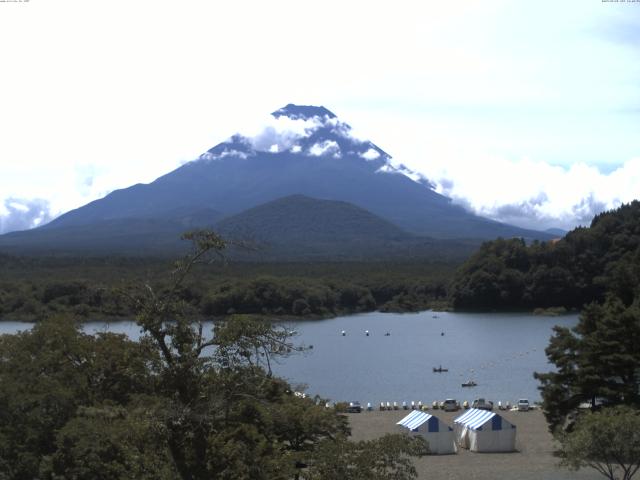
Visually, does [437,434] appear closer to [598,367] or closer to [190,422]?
[598,367]

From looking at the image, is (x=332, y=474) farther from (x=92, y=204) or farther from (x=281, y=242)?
(x=92, y=204)

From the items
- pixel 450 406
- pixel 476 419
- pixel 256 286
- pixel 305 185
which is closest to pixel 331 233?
pixel 305 185

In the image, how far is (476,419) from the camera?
1905 cm

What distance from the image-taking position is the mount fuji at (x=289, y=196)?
12225 centimetres

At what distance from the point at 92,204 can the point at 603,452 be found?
154 m

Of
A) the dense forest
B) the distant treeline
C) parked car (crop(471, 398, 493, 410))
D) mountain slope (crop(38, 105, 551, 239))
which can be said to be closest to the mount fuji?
mountain slope (crop(38, 105, 551, 239))

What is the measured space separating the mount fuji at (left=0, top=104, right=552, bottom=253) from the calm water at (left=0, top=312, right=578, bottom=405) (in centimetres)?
6234

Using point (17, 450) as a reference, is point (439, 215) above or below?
above

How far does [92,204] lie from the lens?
160875 mm

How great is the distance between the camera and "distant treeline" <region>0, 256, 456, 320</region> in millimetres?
54406

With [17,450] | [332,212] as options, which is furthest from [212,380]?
[332,212]

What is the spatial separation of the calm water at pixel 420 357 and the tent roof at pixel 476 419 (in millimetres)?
4066

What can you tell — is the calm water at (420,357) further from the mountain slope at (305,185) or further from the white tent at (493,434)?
the mountain slope at (305,185)

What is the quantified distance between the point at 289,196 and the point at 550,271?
232ft
